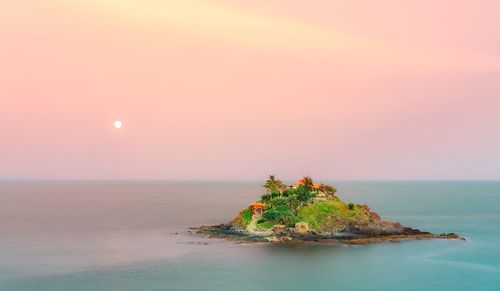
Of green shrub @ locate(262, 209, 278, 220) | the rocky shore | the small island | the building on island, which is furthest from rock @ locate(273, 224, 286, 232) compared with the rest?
the building on island

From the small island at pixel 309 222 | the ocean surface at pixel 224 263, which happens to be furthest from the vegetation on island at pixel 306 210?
the ocean surface at pixel 224 263

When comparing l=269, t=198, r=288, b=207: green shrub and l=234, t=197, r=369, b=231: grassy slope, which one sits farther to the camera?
l=269, t=198, r=288, b=207: green shrub

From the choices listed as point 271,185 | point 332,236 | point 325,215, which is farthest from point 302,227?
point 271,185

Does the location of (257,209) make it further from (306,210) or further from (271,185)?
Result: (306,210)

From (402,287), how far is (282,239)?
37.3 metres

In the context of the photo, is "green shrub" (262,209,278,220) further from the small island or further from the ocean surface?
the ocean surface

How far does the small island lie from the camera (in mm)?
103000

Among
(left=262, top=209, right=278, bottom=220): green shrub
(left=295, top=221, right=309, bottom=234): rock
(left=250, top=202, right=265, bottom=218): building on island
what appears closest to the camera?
(left=295, top=221, right=309, bottom=234): rock

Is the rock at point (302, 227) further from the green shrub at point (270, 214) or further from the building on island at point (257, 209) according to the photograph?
the building on island at point (257, 209)

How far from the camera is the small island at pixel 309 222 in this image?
4055 inches

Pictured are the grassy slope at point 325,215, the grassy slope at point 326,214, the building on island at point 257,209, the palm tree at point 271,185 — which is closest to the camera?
the grassy slope at point 326,214

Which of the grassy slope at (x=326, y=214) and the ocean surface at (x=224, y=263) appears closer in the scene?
the ocean surface at (x=224, y=263)

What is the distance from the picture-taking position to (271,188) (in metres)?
117

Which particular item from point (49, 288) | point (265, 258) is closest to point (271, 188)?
point (265, 258)
